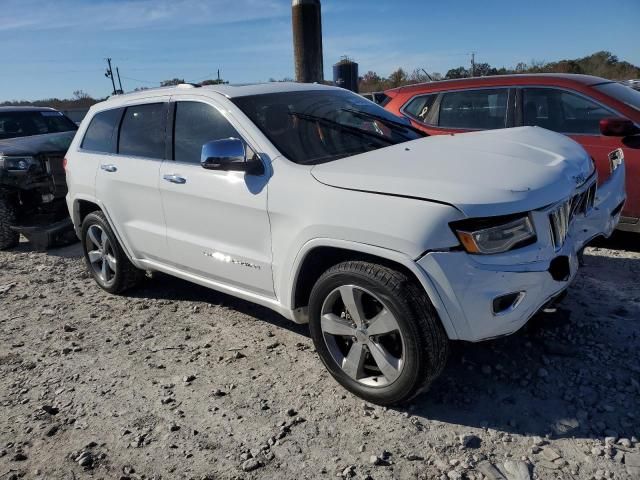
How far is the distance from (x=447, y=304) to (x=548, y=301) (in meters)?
0.56

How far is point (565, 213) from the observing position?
269 cm

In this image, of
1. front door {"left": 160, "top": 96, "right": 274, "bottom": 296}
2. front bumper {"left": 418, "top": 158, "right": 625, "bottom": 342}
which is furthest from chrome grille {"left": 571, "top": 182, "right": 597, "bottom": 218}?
front door {"left": 160, "top": 96, "right": 274, "bottom": 296}

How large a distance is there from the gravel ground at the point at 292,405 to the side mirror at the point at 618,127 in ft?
4.17

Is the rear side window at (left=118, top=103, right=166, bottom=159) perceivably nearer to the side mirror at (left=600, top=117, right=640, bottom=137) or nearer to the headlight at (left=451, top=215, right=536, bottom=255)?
the headlight at (left=451, top=215, right=536, bottom=255)

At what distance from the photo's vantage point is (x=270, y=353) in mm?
3553

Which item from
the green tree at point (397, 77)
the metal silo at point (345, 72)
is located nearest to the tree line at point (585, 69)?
the green tree at point (397, 77)

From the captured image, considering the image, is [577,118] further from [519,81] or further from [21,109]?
[21,109]

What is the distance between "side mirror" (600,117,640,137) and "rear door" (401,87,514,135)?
90 cm

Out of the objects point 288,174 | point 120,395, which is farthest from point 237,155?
point 120,395

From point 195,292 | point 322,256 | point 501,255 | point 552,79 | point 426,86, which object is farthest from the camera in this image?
point 426,86

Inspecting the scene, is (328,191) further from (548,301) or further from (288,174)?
(548,301)

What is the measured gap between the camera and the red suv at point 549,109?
4.67 metres

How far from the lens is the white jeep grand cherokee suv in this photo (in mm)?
2406

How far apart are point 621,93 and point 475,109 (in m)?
1.35
